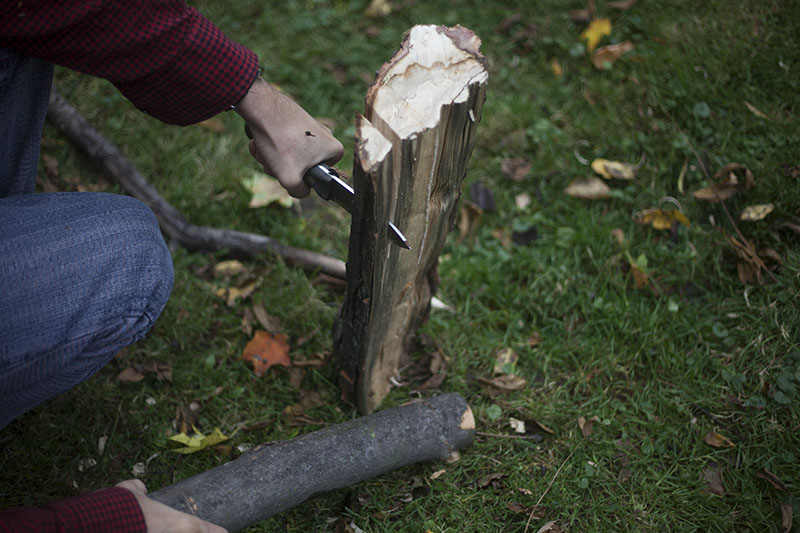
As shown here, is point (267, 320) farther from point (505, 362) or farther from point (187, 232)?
point (505, 362)

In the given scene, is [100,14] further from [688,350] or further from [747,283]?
[747,283]

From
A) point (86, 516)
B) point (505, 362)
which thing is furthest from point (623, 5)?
point (86, 516)

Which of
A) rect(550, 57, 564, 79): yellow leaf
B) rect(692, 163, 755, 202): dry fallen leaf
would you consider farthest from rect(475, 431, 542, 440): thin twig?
rect(550, 57, 564, 79): yellow leaf

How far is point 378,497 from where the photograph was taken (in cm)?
217

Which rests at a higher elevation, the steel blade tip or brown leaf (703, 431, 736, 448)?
the steel blade tip

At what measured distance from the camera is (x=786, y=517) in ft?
6.66

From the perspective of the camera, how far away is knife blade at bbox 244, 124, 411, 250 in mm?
1747

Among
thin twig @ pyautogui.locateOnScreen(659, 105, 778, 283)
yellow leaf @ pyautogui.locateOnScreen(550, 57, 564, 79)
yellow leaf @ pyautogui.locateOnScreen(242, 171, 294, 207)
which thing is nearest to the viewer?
thin twig @ pyautogui.locateOnScreen(659, 105, 778, 283)

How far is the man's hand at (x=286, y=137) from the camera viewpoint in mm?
1787

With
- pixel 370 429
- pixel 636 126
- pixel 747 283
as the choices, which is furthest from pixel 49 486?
pixel 636 126

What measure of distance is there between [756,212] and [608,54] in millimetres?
1279

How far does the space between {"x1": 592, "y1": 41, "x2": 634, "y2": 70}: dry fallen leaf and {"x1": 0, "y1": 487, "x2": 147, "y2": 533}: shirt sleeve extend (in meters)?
3.13

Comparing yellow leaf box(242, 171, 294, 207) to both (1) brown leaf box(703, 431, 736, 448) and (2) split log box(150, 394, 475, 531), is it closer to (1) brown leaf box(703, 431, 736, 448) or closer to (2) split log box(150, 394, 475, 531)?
(2) split log box(150, 394, 475, 531)

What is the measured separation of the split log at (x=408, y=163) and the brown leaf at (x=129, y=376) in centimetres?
91
